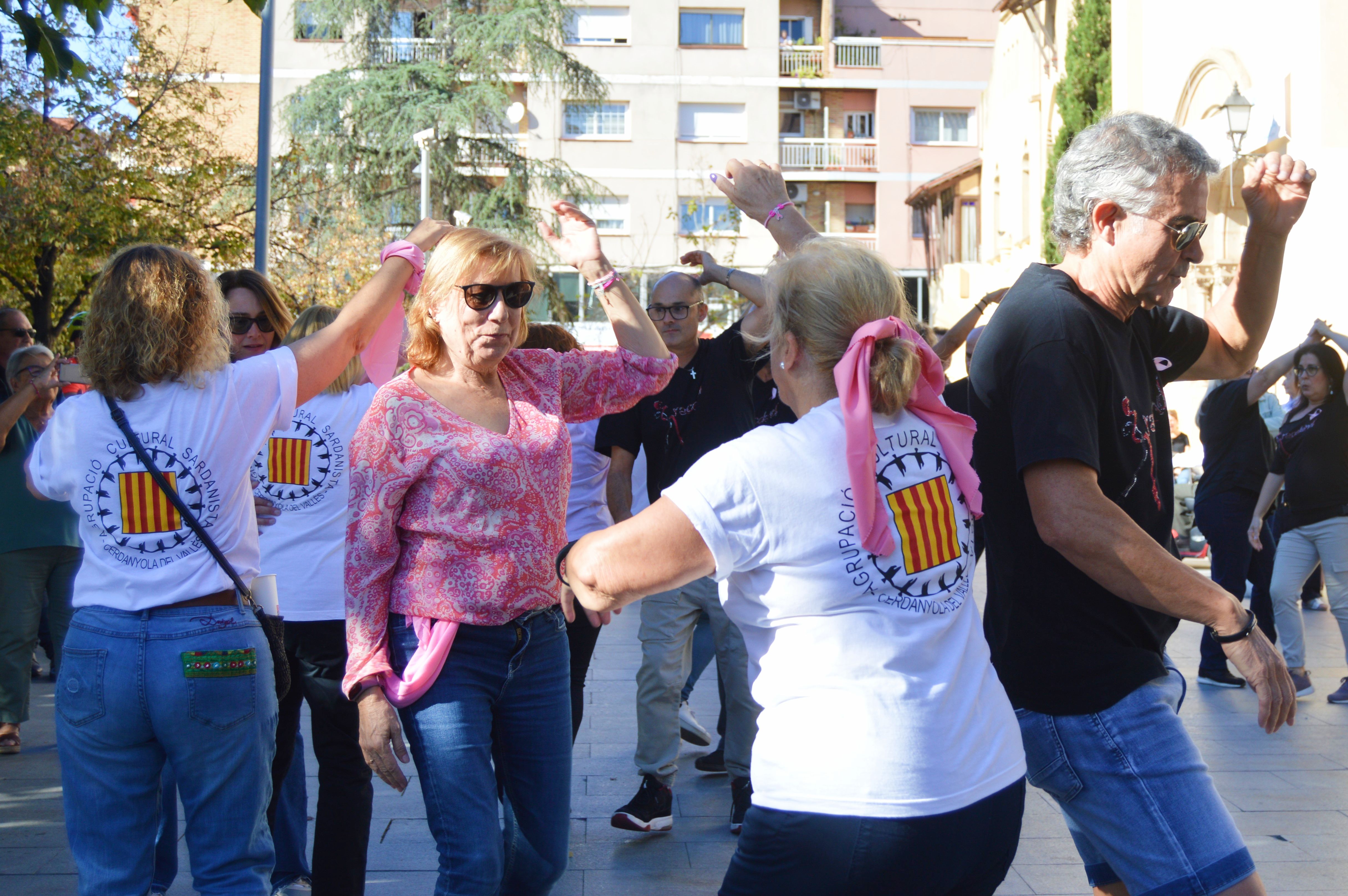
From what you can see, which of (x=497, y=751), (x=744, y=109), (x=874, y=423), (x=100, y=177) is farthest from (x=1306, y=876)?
(x=744, y=109)

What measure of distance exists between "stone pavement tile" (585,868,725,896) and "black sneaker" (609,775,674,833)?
0.37 meters

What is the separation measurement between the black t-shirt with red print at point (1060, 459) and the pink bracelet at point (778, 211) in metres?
0.71

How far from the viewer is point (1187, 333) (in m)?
3.20

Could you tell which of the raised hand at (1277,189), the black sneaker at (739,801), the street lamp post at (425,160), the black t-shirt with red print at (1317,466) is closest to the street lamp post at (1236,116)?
the black t-shirt with red print at (1317,466)

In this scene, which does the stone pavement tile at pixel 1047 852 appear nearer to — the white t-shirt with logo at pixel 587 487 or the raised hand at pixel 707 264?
the white t-shirt with logo at pixel 587 487

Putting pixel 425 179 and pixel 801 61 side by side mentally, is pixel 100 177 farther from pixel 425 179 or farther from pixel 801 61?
pixel 801 61

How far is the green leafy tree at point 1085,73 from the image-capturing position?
21.5 meters

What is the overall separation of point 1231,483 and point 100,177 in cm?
1128

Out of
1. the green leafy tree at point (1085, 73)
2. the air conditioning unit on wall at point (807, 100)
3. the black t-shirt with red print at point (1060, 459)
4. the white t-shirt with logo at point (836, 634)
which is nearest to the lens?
the white t-shirt with logo at point (836, 634)

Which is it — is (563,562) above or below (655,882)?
above

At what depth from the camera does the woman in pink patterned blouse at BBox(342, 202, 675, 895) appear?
9.12 feet

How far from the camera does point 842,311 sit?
7.09 ft

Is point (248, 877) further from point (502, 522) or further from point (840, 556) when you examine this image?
point (840, 556)

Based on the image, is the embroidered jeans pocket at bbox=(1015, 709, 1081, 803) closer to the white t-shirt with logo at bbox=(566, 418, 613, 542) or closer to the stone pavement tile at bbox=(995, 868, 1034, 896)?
the stone pavement tile at bbox=(995, 868, 1034, 896)
